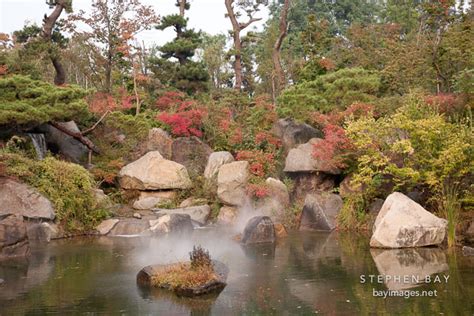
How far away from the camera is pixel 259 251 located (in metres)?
14.0

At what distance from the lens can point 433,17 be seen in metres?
22.2

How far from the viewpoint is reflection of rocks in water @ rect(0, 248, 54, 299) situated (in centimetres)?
1029

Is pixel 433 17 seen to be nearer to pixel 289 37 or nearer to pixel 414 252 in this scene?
pixel 414 252

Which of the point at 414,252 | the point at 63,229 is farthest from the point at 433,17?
the point at 63,229

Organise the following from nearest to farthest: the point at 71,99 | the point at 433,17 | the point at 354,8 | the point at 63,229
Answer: the point at 63,229
the point at 71,99
the point at 433,17
the point at 354,8

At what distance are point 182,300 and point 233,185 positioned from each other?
9.83 metres

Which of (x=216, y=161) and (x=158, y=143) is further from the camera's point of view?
(x=158, y=143)

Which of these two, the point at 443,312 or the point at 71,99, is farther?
the point at 71,99

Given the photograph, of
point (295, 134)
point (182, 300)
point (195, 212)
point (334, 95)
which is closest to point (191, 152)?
point (195, 212)

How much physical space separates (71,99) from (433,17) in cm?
1432

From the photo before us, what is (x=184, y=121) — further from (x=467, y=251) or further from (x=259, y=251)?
(x=467, y=251)

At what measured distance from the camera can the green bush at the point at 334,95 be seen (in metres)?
21.3

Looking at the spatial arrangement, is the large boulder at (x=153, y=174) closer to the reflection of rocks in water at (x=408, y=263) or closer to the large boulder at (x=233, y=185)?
the large boulder at (x=233, y=185)

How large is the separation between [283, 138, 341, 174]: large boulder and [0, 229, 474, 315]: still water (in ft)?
9.85
